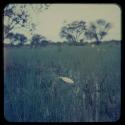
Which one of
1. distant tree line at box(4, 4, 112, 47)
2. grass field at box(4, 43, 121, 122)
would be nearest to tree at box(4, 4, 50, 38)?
distant tree line at box(4, 4, 112, 47)

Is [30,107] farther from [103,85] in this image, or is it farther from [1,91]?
[103,85]

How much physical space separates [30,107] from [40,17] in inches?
28.3

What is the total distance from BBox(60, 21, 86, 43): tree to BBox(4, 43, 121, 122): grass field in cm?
8

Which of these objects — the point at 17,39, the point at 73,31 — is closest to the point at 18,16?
the point at 17,39

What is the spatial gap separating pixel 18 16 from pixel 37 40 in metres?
0.25

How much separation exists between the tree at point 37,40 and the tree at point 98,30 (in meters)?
0.35

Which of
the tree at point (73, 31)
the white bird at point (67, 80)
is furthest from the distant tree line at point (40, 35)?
the white bird at point (67, 80)

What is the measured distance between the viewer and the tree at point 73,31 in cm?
327

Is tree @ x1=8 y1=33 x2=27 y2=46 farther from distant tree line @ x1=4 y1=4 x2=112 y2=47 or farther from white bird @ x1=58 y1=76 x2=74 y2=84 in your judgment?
white bird @ x1=58 y1=76 x2=74 y2=84

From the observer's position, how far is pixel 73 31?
10.8 ft

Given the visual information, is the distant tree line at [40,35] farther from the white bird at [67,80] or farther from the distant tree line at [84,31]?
the white bird at [67,80]

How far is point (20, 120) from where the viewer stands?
3287 millimetres

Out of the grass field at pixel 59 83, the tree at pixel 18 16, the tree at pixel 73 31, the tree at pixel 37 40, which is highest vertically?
the tree at pixel 18 16

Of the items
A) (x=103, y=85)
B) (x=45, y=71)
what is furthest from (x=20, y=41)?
(x=103, y=85)
